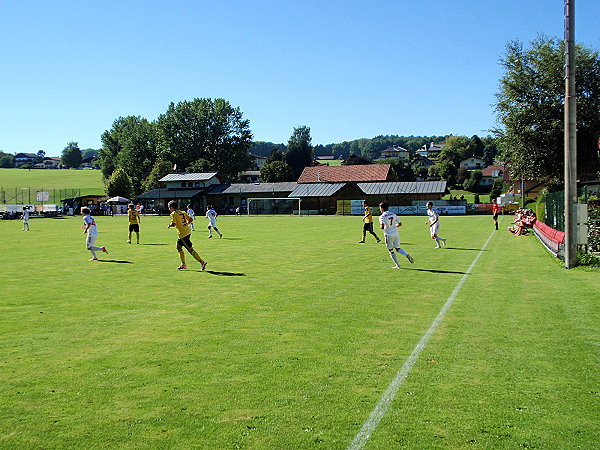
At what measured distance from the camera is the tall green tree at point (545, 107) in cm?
4009

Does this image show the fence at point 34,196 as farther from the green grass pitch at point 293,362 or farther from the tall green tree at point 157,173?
the green grass pitch at point 293,362

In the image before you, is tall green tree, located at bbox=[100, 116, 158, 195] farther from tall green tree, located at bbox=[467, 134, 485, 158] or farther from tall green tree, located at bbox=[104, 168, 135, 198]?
tall green tree, located at bbox=[467, 134, 485, 158]

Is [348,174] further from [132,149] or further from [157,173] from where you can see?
[132,149]

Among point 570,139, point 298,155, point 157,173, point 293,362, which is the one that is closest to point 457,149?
point 298,155

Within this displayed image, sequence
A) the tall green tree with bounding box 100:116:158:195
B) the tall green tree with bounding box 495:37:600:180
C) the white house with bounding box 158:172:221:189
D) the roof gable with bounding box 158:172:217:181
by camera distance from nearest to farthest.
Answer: the tall green tree with bounding box 495:37:600:180 < the roof gable with bounding box 158:172:217:181 < the white house with bounding box 158:172:221:189 < the tall green tree with bounding box 100:116:158:195

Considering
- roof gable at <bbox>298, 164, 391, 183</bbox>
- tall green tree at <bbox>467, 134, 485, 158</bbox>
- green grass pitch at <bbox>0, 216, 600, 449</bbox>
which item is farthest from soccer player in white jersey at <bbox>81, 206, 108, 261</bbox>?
tall green tree at <bbox>467, 134, 485, 158</bbox>

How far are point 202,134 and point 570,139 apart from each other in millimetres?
103543

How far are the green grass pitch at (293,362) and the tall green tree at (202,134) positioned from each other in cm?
10249

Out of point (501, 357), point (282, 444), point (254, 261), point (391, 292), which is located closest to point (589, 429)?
point (501, 357)

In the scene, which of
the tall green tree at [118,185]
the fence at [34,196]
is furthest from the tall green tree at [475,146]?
the fence at [34,196]

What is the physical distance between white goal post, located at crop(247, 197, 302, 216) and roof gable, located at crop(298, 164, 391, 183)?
10.1 metres

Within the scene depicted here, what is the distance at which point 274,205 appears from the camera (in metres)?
90.4

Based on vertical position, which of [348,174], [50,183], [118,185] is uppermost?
[50,183]

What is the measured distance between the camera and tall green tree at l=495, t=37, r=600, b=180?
132ft
